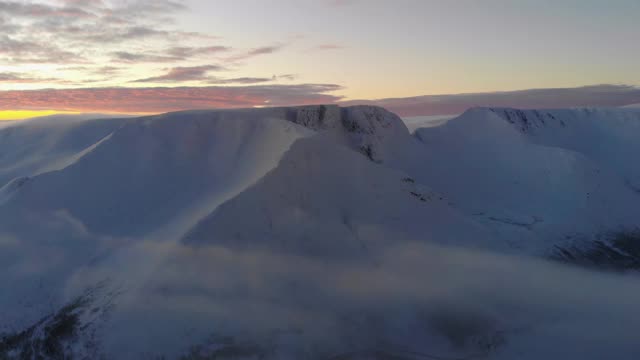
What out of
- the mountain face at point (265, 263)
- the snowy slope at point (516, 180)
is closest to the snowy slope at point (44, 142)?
the mountain face at point (265, 263)

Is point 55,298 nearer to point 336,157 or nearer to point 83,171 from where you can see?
point 83,171

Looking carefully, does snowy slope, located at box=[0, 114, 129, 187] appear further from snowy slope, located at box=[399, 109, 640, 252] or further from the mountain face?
snowy slope, located at box=[399, 109, 640, 252]

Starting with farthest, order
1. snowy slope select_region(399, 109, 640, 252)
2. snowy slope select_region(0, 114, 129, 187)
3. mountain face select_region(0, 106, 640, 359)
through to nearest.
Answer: snowy slope select_region(399, 109, 640, 252), snowy slope select_region(0, 114, 129, 187), mountain face select_region(0, 106, 640, 359)

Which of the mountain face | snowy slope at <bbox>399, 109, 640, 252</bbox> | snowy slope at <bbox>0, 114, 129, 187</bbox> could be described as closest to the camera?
the mountain face

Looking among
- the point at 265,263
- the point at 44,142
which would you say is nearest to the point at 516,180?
the point at 265,263

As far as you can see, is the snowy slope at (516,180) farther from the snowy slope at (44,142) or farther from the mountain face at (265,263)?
the snowy slope at (44,142)

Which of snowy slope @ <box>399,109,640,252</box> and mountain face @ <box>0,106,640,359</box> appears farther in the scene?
snowy slope @ <box>399,109,640,252</box>

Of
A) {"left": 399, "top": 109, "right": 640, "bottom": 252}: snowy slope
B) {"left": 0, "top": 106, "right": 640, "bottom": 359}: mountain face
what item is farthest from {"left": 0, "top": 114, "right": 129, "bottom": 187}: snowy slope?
{"left": 399, "top": 109, "right": 640, "bottom": 252}: snowy slope

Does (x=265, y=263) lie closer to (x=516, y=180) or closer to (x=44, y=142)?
(x=44, y=142)
